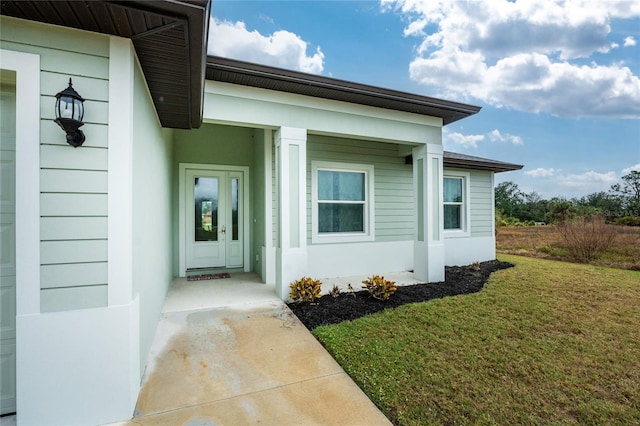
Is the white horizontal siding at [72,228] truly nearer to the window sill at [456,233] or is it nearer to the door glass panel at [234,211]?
the door glass panel at [234,211]

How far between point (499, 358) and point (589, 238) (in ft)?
29.4

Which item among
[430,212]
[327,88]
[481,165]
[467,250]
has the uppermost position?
[327,88]

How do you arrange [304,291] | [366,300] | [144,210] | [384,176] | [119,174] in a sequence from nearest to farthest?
[119,174] → [144,210] → [304,291] → [366,300] → [384,176]

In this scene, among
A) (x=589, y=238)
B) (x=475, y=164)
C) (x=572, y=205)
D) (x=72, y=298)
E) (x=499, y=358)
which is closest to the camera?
(x=72, y=298)

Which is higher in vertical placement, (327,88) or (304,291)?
(327,88)

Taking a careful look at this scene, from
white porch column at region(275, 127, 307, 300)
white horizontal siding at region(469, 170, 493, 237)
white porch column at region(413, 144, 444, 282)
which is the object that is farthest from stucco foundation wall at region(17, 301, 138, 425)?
white horizontal siding at region(469, 170, 493, 237)

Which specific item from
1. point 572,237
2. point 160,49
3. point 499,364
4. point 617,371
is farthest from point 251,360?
point 572,237

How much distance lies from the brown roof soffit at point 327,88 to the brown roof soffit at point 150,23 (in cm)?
144

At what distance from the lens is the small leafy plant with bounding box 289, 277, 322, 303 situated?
425cm

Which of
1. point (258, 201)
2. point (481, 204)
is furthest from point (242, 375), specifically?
point (481, 204)

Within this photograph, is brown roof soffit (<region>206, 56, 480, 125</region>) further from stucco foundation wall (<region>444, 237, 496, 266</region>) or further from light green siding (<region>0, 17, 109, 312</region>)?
stucco foundation wall (<region>444, 237, 496, 266</region>)

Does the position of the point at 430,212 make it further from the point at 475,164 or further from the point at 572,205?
the point at 572,205

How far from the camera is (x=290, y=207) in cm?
450

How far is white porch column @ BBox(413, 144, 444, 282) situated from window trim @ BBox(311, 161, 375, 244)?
1.09 metres
